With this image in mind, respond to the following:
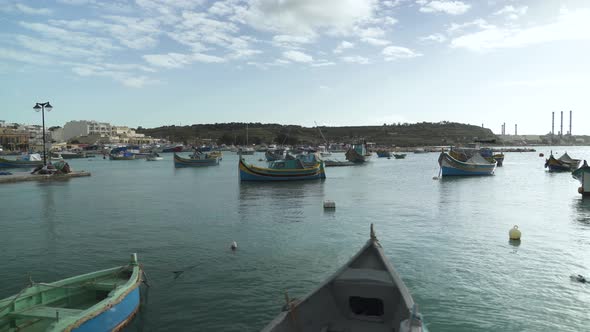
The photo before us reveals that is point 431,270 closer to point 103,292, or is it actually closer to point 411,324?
point 411,324

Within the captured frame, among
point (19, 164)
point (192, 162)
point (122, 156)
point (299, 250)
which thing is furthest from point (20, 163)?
point (299, 250)

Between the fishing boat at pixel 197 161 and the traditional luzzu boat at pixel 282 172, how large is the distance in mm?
37862

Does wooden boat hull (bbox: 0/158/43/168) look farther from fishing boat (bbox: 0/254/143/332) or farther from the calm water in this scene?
fishing boat (bbox: 0/254/143/332)

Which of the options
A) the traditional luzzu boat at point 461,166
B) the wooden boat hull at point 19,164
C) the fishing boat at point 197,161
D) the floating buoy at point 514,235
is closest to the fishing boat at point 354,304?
the floating buoy at point 514,235

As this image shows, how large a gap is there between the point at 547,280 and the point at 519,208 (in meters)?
16.6

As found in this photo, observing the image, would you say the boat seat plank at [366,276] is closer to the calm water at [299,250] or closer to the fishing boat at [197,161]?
the calm water at [299,250]

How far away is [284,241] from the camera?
18406mm

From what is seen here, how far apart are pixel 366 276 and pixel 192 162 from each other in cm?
7983

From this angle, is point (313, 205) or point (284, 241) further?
point (313, 205)

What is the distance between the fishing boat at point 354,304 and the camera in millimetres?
7719

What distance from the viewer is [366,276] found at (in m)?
8.55

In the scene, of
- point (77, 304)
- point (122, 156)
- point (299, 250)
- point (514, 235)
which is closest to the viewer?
point (77, 304)

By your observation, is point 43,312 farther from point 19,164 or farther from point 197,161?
point 19,164

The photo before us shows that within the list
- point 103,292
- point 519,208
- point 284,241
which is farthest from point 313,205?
point 103,292
